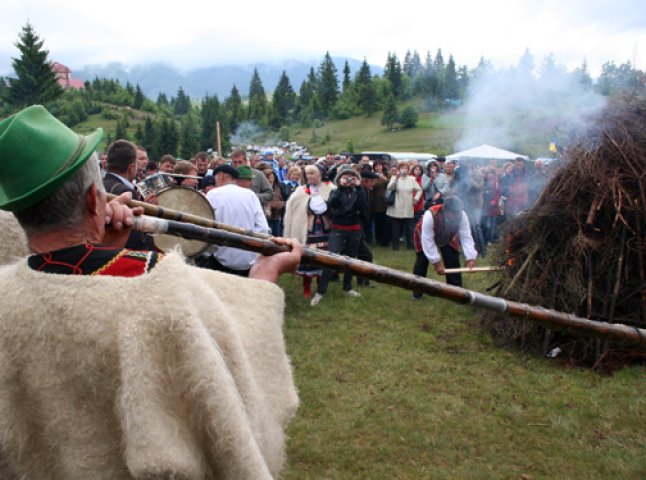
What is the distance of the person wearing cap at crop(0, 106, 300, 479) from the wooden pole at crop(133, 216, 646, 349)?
80 cm

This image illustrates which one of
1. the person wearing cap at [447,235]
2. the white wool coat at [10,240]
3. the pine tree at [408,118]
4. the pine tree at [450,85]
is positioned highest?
the white wool coat at [10,240]

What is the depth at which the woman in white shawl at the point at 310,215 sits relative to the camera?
31.7ft

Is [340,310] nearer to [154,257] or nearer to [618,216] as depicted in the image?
[618,216]

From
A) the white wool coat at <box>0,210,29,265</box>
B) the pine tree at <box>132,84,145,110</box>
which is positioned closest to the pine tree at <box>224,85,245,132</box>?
the pine tree at <box>132,84,145,110</box>

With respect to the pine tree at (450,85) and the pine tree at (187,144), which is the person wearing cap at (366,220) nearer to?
the pine tree at (187,144)

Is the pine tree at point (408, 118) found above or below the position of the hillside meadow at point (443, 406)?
below

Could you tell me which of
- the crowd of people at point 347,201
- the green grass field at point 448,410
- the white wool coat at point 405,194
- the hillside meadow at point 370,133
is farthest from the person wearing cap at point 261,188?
the hillside meadow at point 370,133

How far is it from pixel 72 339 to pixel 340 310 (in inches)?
296

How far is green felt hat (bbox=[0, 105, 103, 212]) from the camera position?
146 centimetres

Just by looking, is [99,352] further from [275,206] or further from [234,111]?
[234,111]

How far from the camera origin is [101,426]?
1.43 meters

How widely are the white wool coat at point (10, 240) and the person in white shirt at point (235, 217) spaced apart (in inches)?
168

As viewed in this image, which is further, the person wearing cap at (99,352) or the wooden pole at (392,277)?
the wooden pole at (392,277)

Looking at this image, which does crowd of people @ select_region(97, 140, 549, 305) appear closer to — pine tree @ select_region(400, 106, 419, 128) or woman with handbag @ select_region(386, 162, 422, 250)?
woman with handbag @ select_region(386, 162, 422, 250)
